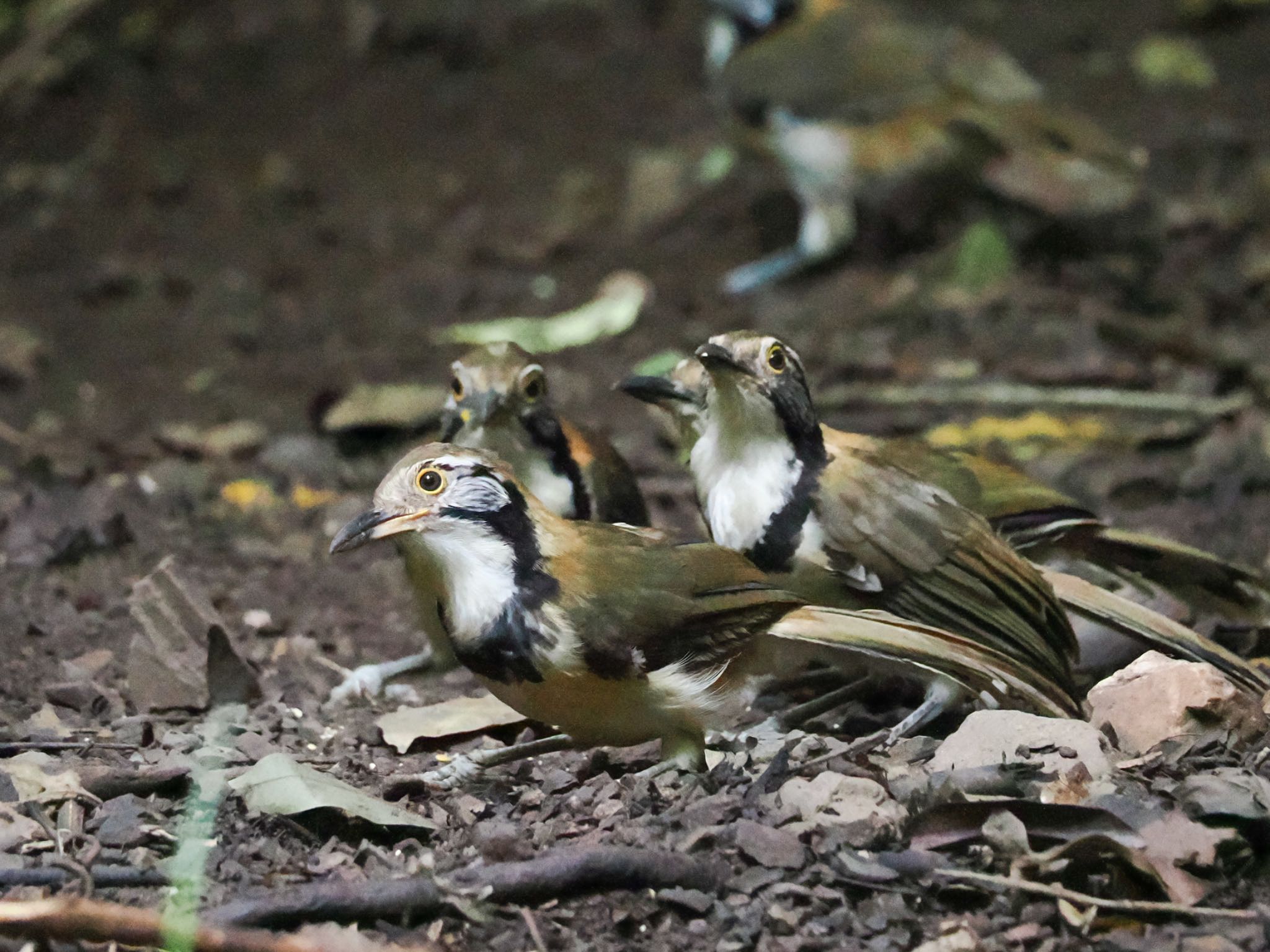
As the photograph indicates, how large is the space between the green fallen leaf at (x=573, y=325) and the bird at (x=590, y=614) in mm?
4470

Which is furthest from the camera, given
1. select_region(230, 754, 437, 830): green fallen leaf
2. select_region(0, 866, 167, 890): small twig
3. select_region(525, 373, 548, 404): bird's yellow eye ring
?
select_region(525, 373, 548, 404): bird's yellow eye ring

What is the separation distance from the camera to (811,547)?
4621mm

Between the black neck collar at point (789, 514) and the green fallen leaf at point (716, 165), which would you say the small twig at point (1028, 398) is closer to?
the green fallen leaf at point (716, 165)

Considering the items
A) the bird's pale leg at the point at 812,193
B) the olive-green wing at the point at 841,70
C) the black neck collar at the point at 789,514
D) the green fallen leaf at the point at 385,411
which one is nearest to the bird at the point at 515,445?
the black neck collar at the point at 789,514

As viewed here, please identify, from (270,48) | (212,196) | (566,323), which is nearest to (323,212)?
(212,196)

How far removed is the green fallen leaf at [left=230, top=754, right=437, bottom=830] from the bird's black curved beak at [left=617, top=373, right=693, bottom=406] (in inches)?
69.2

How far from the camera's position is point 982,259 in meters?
9.53

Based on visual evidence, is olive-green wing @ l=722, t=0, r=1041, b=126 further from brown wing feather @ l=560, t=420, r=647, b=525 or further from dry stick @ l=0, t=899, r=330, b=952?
dry stick @ l=0, t=899, r=330, b=952

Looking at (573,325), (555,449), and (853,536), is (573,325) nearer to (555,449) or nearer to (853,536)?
(555,449)

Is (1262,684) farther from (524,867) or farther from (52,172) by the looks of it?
(52,172)

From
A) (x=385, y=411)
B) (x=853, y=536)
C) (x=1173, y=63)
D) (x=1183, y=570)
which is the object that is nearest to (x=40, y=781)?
(x=853, y=536)

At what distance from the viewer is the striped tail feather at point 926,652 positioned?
4.29 meters

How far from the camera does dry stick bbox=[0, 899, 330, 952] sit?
9.52 feet

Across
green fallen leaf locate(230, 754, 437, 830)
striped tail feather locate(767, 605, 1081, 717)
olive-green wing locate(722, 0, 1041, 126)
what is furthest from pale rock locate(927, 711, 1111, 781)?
olive-green wing locate(722, 0, 1041, 126)
